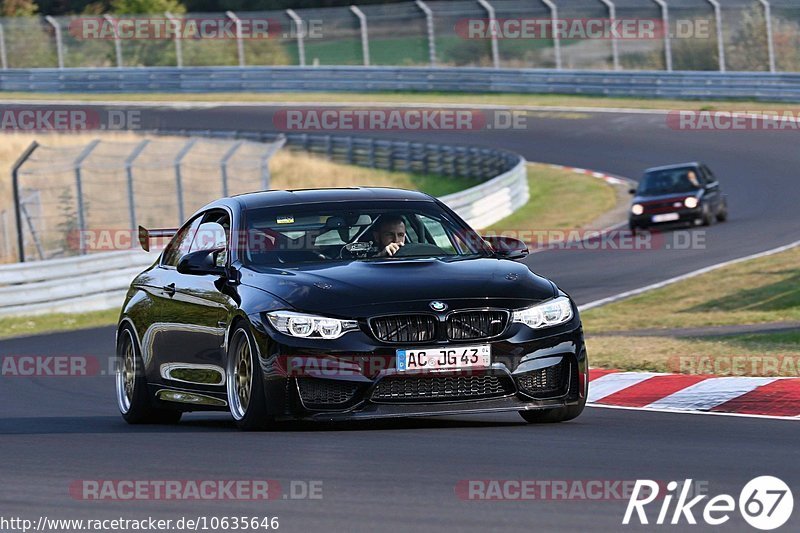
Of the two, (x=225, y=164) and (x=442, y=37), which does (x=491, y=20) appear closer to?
(x=442, y=37)

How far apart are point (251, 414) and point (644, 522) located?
3286mm

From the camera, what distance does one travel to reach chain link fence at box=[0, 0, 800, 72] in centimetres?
4291

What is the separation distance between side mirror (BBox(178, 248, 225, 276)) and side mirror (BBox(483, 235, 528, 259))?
5.40 feet

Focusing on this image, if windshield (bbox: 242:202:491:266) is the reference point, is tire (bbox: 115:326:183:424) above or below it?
below

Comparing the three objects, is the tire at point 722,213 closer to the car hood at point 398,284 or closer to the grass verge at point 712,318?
the grass verge at point 712,318

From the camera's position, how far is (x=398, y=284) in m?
8.27

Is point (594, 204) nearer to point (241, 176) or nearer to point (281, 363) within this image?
point (241, 176)

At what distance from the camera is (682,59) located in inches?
1735

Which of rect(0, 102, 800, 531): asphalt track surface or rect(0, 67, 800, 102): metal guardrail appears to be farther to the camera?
rect(0, 67, 800, 102): metal guardrail

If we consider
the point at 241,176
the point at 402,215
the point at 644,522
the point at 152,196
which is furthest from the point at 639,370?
the point at 152,196

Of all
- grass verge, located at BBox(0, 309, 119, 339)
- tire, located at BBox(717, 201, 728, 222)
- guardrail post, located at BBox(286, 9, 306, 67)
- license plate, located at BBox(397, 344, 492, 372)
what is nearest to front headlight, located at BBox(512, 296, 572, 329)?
license plate, located at BBox(397, 344, 492, 372)

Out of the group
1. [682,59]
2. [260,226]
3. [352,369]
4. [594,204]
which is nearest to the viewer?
[352,369]

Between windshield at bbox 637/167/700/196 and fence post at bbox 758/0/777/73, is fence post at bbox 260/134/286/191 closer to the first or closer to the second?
windshield at bbox 637/167/700/196

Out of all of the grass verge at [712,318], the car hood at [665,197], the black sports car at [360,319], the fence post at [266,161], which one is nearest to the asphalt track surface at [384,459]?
the black sports car at [360,319]
